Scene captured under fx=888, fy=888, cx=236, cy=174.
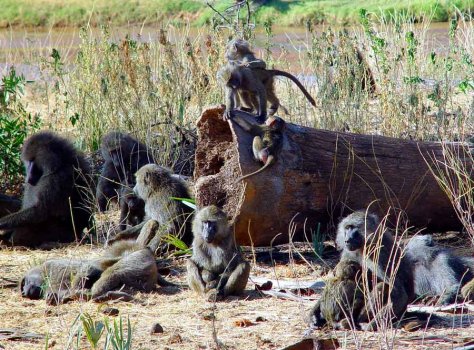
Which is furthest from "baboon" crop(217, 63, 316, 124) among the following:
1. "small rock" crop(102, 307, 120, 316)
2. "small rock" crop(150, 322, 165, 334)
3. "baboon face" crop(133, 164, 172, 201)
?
"small rock" crop(150, 322, 165, 334)

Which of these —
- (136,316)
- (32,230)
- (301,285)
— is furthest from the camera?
(32,230)

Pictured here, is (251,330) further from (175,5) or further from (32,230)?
(175,5)

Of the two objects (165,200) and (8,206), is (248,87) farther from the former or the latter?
(8,206)

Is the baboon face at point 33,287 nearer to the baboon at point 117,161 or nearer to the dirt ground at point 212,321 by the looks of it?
the dirt ground at point 212,321

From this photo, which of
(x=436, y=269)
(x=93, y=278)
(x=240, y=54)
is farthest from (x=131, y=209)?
(x=436, y=269)

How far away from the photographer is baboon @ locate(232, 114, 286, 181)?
24.7 ft

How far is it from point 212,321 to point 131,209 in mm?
2969

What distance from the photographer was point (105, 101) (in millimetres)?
10820

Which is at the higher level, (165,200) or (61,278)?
(165,200)

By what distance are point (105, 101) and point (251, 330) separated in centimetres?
559

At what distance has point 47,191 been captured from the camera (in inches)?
355

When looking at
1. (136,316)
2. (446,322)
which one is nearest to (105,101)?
(136,316)

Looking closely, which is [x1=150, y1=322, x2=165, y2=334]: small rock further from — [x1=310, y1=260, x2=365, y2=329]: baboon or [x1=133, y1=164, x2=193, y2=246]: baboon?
[x1=133, y1=164, x2=193, y2=246]: baboon

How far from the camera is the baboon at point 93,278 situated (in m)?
6.75
